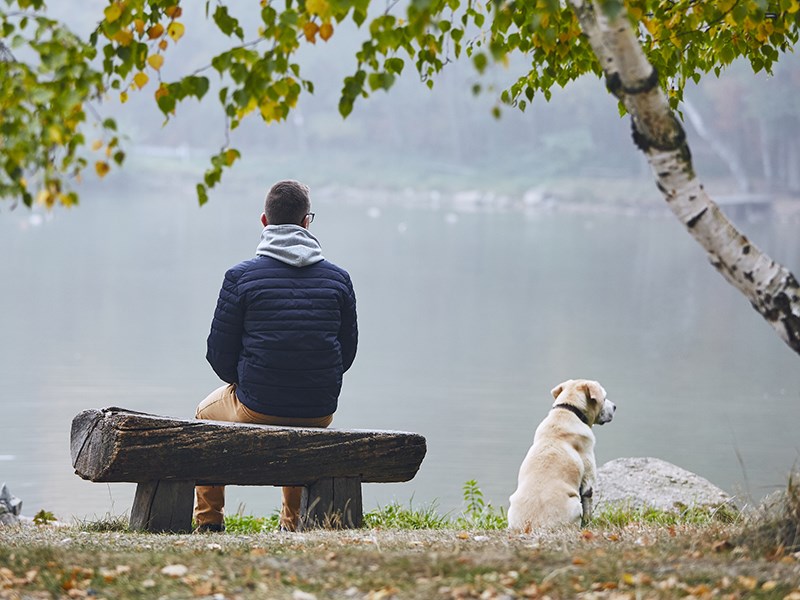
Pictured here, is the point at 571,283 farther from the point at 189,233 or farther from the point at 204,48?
the point at 204,48

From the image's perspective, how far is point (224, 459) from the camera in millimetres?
5344

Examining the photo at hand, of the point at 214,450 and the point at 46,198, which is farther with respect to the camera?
the point at 214,450

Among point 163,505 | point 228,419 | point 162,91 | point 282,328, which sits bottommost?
point 163,505

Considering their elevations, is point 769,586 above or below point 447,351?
below

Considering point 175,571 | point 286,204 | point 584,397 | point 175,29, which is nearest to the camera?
point 175,571

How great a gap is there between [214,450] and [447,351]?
13.6 metres

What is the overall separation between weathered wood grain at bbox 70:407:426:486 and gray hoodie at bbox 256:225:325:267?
81cm

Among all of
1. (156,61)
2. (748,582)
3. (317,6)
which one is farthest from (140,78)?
(748,582)

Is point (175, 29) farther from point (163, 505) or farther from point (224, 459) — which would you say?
point (163, 505)

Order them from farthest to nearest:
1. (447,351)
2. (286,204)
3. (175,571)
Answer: (447,351)
(286,204)
(175,571)

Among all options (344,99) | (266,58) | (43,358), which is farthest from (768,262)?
(43,358)

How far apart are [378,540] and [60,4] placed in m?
96.9

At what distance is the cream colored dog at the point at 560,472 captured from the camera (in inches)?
234

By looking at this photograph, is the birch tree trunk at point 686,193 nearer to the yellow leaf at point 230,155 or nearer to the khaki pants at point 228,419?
the yellow leaf at point 230,155
